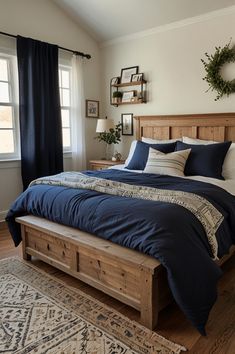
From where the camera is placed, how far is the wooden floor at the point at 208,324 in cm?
159

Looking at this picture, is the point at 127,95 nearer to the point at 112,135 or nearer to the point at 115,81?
the point at 115,81

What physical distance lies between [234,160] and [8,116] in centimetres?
288

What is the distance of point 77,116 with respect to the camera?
14.7 ft

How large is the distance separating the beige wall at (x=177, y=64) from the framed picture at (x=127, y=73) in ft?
0.25

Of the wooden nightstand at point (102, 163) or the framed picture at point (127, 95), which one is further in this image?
Result: the framed picture at point (127, 95)

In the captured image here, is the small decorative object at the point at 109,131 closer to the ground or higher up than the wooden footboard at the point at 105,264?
higher up

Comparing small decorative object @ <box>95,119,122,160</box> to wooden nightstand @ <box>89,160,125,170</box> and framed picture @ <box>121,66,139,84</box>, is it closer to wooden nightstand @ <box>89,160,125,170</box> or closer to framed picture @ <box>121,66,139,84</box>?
wooden nightstand @ <box>89,160,125,170</box>

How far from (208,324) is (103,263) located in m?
0.76

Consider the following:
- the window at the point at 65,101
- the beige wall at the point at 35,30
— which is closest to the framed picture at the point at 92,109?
the beige wall at the point at 35,30

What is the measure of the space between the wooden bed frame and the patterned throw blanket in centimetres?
39

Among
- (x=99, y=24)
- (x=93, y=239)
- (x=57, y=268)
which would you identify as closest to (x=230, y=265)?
(x=93, y=239)

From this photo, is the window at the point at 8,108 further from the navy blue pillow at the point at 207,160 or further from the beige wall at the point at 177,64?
the navy blue pillow at the point at 207,160

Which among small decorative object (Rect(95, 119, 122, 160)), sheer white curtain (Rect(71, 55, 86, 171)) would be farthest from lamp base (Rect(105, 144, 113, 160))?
sheer white curtain (Rect(71, 55, 86, 171))

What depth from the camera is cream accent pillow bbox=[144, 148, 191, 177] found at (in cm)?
299
